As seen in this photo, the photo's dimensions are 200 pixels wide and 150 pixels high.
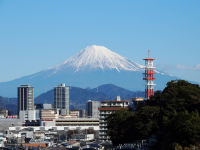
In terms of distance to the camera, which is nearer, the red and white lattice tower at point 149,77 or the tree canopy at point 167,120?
the tree canopy at point 167,120

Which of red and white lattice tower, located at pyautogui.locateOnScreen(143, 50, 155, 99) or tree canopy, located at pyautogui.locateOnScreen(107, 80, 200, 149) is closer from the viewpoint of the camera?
tree canopy, located at pyautogui.locateOnScreen(107, 80, 200, 149)

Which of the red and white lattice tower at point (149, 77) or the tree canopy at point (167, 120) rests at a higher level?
the red and white lattice tower at point (149, 77)

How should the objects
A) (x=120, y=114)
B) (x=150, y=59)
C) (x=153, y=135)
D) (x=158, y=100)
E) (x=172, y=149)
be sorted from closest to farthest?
(x=172, y=149), (x=153, y=135), (x=158, y=100), (x=120, y=114), (x=150, y=59)

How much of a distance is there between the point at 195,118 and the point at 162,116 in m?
9.18

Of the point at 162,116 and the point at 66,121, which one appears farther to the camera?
the point at 66,121

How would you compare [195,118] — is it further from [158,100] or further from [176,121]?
[158,100]

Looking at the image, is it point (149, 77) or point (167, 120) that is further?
point (149, 77)

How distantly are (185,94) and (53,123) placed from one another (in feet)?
440

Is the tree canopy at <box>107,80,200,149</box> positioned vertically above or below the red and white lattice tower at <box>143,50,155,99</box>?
below

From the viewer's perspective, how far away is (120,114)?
261 ft

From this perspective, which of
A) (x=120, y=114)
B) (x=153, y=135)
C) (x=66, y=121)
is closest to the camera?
(x=153, y=135)

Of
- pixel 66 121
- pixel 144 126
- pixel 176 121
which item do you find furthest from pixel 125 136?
pixel 66 121

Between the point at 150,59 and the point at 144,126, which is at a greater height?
the point at 150,59

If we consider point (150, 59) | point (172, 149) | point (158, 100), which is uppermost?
point (150, 59)
